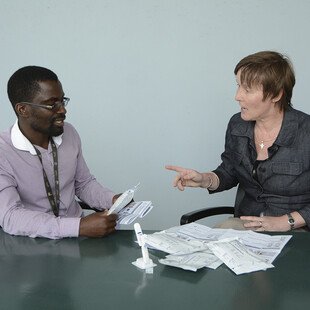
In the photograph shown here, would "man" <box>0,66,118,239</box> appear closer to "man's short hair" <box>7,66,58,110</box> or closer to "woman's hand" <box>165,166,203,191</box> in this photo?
"man's short hair" <box>7,66,58,110</box>

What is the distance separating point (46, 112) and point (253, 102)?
39.5 inches

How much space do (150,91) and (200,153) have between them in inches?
22.9

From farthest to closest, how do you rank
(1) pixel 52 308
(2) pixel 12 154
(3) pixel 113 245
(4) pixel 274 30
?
(4) pixel 274 30
(2) pixel 12 154
(3) pixel 113 245
(1) pixel 52 308

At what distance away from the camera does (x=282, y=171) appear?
2.33 m

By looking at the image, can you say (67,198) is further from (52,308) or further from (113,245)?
(52,308)

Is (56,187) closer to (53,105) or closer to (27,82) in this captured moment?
(53,105)

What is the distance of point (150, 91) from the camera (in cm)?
343

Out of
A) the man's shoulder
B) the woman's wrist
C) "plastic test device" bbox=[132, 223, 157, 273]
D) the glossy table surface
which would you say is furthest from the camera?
the woman's wrist

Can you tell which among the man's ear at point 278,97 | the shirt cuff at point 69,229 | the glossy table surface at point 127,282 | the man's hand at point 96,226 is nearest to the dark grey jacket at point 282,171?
the man's ear at point 278,97

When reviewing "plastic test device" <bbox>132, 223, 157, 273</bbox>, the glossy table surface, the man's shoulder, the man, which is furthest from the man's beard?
"plastic test device" <bbox>132, 223, 157, 273</bbox>

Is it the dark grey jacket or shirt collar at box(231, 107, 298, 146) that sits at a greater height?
shirt collar at box(231, 107, 298, 146)

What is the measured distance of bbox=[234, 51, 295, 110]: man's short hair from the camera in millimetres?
2332

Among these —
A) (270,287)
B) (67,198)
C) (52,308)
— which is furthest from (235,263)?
(67,198)

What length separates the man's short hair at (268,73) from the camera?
233cm
